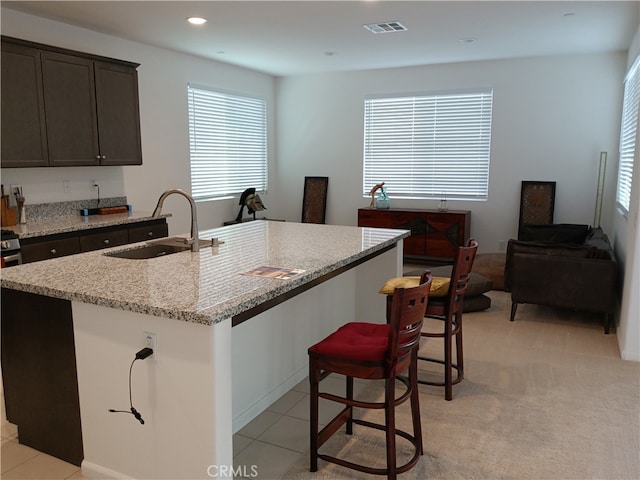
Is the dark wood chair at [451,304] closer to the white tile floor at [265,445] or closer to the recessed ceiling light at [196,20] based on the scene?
→ the white tile floor at [265,445]

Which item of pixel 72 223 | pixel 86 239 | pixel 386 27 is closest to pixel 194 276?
pixel 86 239

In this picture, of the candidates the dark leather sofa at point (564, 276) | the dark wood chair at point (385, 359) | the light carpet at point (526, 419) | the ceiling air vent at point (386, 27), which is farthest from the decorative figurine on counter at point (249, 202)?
the dark wood chair at point (385, 359)

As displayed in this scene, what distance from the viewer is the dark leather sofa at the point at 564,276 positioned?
4258 millimetres

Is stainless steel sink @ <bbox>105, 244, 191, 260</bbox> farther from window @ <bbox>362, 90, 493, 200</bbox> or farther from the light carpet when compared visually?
window @ <bbox>362, 90, 493, 200</bbox>

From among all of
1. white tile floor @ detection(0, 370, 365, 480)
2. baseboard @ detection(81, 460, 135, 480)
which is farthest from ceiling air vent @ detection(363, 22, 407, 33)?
baseboard @ detection(81, 460, 135, 480)

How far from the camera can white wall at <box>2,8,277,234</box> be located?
14.8 ft

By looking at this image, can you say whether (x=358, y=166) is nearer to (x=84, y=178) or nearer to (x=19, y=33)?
(x=84, y=178)

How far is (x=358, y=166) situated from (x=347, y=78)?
1276 millimetres

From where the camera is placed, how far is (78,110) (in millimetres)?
4473

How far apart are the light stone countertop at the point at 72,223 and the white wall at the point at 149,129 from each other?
1.02ft

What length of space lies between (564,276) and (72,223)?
4.19 meters

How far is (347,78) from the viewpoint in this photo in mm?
7457

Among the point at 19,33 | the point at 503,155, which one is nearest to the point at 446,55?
the point at 503,155

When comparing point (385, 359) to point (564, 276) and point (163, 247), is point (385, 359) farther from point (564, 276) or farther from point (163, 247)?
point (564, 276)
